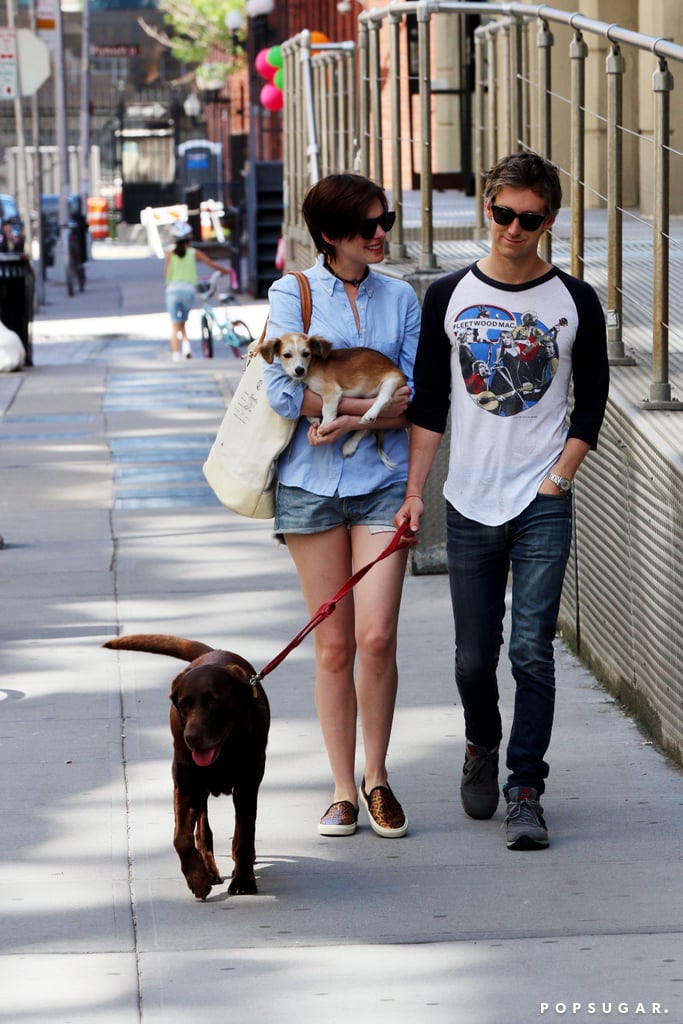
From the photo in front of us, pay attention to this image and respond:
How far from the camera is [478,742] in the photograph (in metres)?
5.36

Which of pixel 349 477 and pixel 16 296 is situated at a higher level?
pixel 349 477

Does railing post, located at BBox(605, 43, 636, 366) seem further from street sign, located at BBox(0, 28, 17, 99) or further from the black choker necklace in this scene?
street sign, located at BBox(0, 28, 17, 99)

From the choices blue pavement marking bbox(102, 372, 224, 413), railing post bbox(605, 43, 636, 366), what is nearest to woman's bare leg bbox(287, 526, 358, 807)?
railing post bbox(605, 43, 636, 366)

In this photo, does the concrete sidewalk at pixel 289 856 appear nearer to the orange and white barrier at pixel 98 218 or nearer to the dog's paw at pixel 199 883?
the dog's paw at pixel 199 883

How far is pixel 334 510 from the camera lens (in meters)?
5.09

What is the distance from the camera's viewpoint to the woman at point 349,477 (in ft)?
16.4

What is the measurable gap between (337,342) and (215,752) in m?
1.28

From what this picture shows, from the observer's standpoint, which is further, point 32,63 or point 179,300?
point 32,63

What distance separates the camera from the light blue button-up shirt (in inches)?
199

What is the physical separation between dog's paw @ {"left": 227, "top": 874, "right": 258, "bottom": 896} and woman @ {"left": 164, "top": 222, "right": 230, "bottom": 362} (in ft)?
50.5

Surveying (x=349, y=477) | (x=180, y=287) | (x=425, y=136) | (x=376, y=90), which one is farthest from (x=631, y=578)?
(x=180, y=287)

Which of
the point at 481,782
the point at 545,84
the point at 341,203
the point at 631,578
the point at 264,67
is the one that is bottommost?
the point at 481,782

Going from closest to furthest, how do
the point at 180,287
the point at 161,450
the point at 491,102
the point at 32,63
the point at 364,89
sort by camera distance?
1. the point at 491,102
2. the point at 364,89
3. the point at 161,450
4. the point at 180,287
5. the point at 32,63

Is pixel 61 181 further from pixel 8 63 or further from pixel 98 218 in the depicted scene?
pixel 98 218
